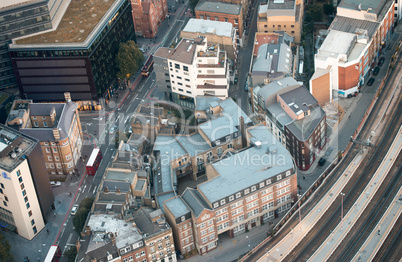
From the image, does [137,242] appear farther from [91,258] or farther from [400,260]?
[400,260]

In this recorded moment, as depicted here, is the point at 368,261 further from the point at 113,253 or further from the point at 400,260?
the point at 113,253

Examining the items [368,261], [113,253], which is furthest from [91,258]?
[368,261]

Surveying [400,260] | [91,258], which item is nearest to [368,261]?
[400,260]

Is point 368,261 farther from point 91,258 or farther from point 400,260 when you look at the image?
point 91,258

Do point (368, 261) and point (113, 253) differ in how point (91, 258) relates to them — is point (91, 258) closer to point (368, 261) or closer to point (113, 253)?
point (113, 253)
